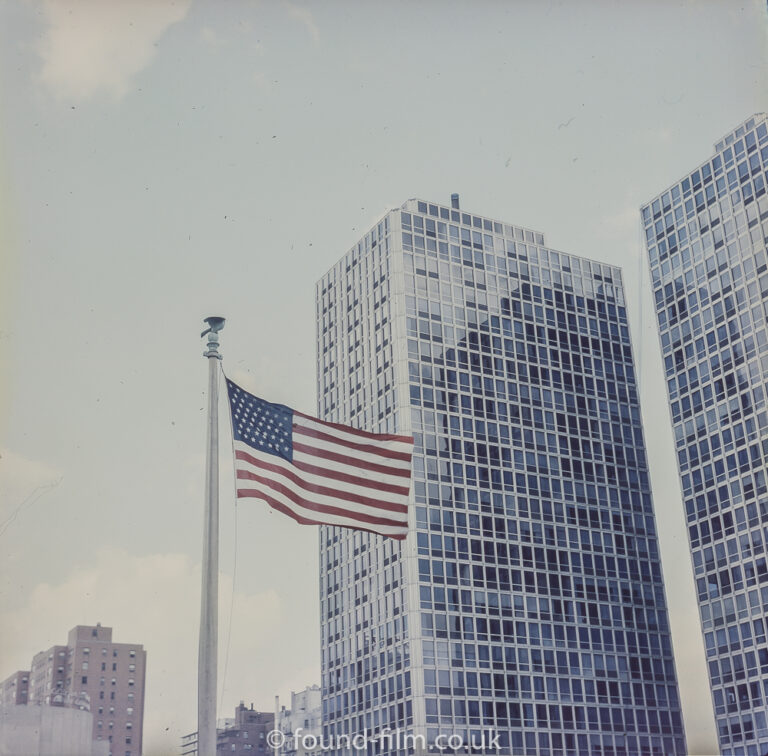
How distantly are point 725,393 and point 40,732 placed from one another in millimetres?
57080

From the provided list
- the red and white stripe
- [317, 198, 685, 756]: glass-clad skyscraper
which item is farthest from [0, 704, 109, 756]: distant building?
[317, 198, 685, 756]: glass-clad skyscraper

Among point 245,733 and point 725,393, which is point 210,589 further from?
point 245,733

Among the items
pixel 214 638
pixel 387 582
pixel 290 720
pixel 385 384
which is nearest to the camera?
pixel 214 638

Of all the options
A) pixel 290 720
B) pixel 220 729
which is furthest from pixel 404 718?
pixel 220 729

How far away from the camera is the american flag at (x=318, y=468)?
22875mm

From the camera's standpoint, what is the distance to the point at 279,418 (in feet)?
76.9

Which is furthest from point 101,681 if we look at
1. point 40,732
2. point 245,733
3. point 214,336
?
point 214,336

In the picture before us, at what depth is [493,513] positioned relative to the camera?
92.6 m

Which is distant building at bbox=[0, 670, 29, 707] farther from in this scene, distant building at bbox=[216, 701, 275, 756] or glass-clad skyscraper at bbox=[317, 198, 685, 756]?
glass-clad skyscraper at bbox=[317, 198, 685, 756]

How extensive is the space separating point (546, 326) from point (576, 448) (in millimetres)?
11479

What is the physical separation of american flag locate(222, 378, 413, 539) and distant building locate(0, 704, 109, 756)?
2931 cm

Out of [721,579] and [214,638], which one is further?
[721,579]

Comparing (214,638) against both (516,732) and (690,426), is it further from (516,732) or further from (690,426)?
(690,426)

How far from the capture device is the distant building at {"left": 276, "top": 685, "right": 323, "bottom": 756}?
117000mm
